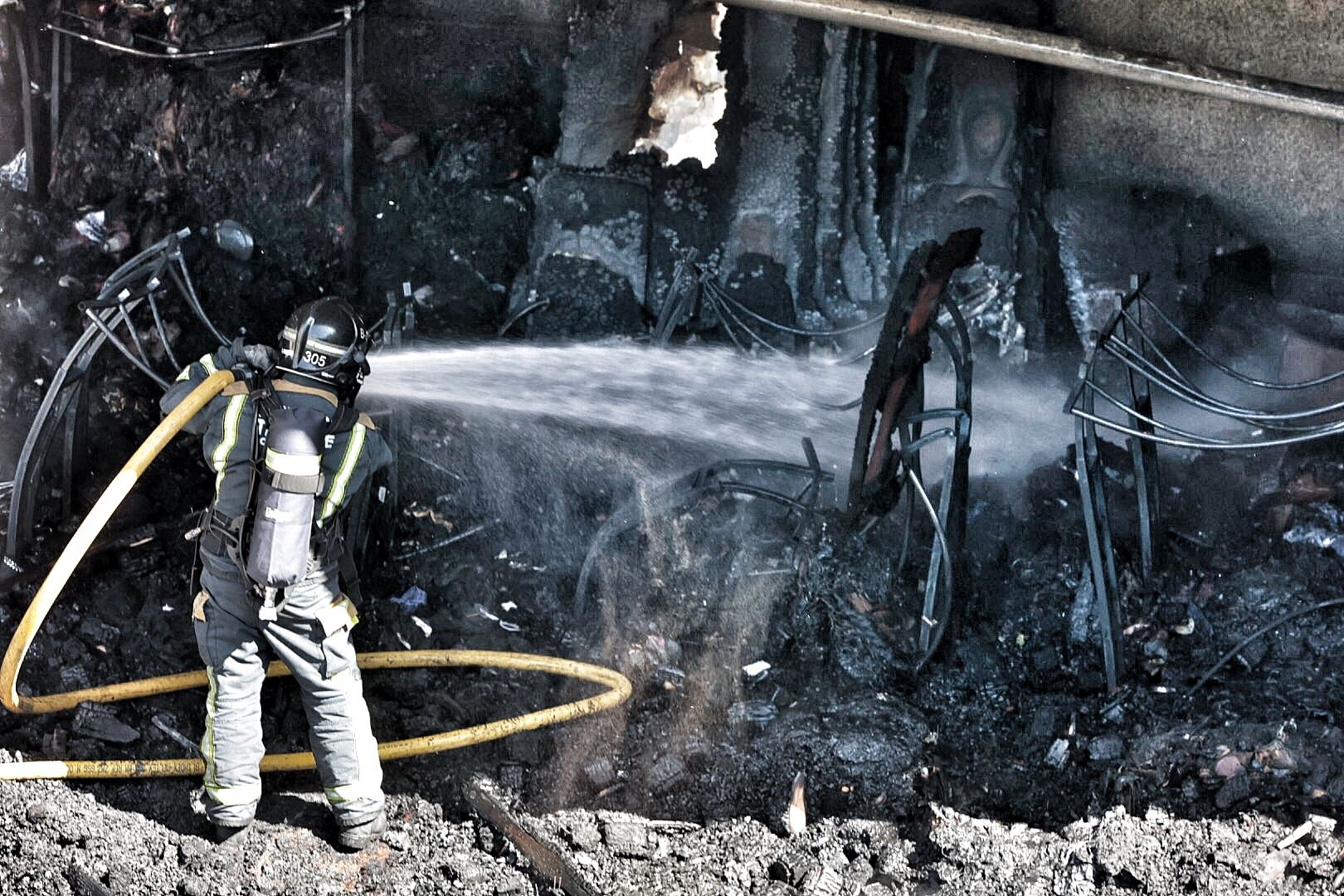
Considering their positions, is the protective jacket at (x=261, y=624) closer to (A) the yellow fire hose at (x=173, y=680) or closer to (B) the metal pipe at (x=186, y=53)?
(A) the yellow fire hose at (x=173, y=680)

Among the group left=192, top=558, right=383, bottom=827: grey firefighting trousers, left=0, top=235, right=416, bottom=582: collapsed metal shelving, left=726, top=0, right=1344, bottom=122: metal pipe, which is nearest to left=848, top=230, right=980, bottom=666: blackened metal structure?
left=726, top=0, right=1344, bottom=122: metal pipe

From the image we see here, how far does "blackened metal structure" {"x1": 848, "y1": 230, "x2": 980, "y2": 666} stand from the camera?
18.6 ft

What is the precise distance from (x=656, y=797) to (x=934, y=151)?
3.87 meters

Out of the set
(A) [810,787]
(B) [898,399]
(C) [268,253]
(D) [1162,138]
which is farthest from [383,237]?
(D) [1162,138]

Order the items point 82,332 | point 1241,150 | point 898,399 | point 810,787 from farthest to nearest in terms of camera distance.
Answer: point 1241,150 < point 82,332 < point 898,399 < point 810,787

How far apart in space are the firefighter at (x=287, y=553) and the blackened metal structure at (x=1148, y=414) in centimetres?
311

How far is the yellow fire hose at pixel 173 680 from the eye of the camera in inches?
194

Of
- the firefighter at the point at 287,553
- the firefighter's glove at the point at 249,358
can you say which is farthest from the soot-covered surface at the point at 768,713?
the firefighter's glove at the point at 249,358

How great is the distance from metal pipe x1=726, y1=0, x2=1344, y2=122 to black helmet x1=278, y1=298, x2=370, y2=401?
9.16 feet

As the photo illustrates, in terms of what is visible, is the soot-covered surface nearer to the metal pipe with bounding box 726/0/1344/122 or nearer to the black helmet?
the black helmet

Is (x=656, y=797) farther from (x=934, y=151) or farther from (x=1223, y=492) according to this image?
(x=934, y=151)

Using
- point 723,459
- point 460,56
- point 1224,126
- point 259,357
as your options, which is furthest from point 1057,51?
point 259,357

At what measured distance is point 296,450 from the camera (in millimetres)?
4691

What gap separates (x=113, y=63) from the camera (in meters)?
6.82
